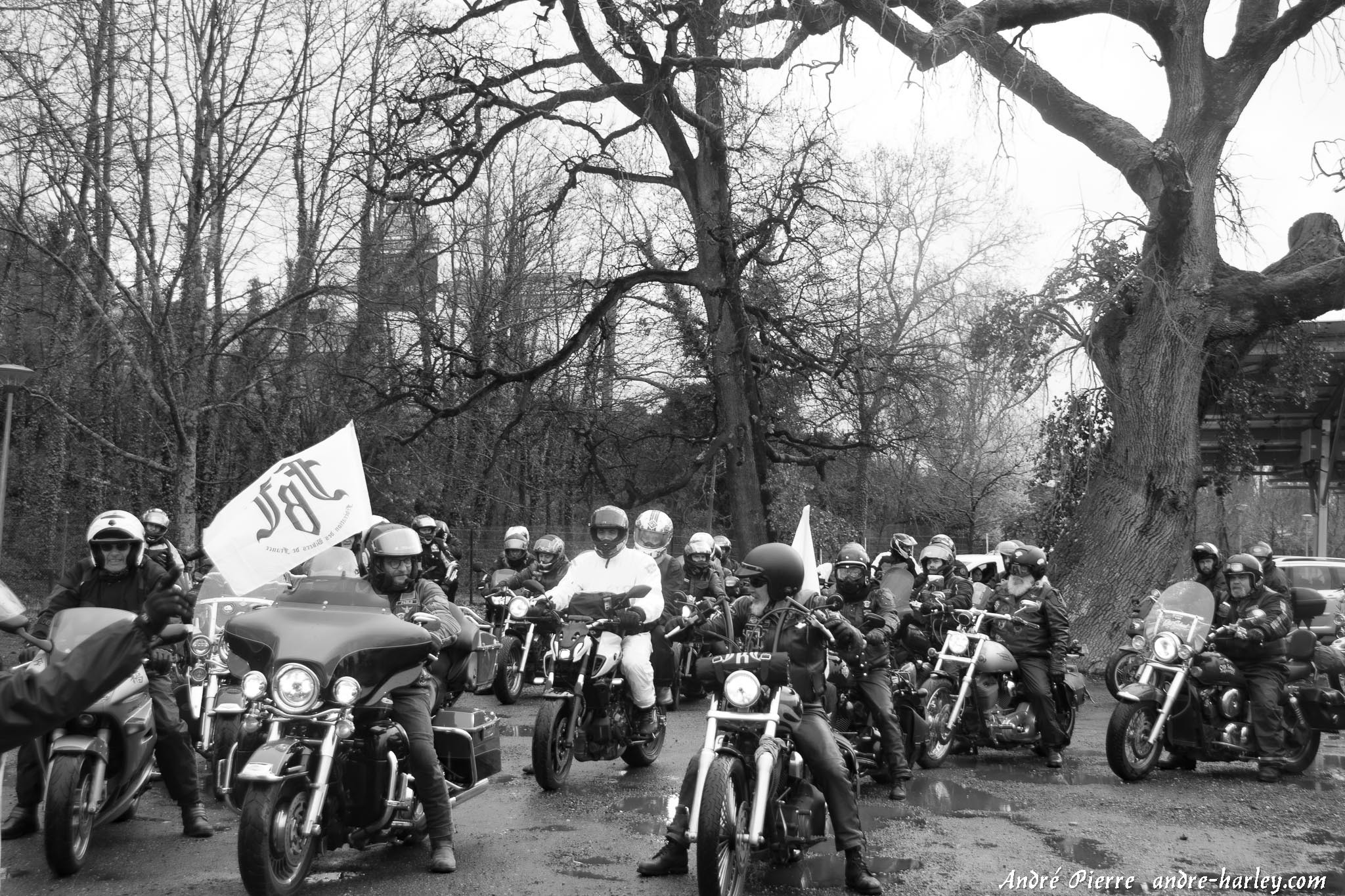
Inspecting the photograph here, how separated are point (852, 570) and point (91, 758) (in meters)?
4.96

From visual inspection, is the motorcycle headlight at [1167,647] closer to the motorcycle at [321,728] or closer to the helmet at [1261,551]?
the helmet at [1261,551]

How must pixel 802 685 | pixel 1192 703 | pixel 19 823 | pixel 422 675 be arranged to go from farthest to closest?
pixel 1192 703 < pixel 19 823 < pixel 422 675 < pixel 802 685

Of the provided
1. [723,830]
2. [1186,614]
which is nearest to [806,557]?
[723,830]

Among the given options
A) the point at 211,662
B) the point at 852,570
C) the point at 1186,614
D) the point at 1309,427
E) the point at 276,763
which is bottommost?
the point at 276,763

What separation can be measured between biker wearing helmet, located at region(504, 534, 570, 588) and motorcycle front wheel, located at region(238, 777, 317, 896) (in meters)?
8.06

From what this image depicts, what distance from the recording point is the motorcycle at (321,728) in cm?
527

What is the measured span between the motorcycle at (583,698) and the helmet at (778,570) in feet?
7.29

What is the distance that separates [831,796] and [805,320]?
15622mm

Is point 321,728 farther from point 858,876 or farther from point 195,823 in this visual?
point 858,876

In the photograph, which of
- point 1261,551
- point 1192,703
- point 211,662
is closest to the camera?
point 211,662

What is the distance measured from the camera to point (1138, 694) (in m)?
9.22

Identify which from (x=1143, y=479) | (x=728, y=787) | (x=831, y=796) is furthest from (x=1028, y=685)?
(x=1143, y=479)

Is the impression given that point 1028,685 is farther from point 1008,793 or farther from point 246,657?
point 246,657

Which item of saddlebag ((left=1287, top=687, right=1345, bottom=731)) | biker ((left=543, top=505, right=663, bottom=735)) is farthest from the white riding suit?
saddlebag ((left=1287, top=687, right=1345, bottom=731))
